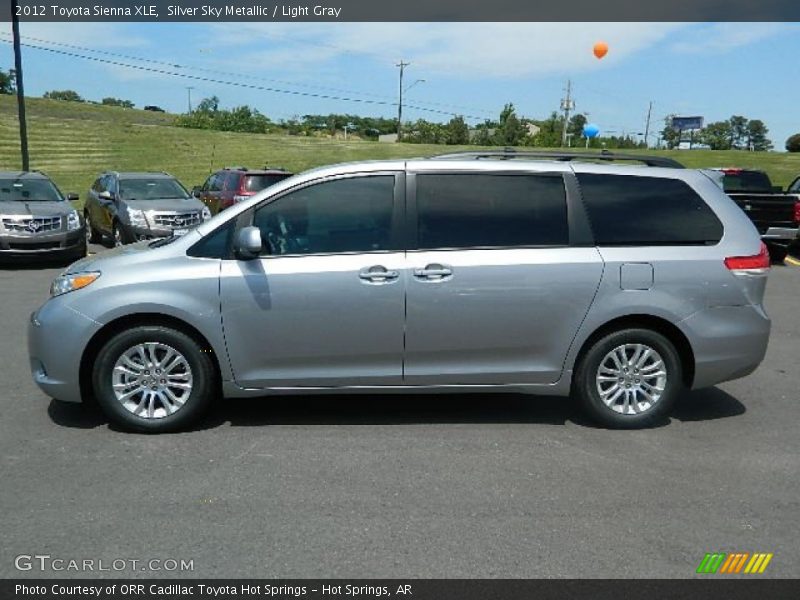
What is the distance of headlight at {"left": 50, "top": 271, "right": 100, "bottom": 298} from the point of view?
4422 mm

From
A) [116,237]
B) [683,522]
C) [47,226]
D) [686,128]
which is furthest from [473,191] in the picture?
[686,128]

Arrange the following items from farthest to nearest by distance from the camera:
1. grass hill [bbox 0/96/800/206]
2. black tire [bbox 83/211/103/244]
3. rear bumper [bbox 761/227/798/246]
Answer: grass hill [bbox 0/96/800/206]
black tire [bbox 83/211/103/244]
rear bumper [bbox 761/227/798/246]

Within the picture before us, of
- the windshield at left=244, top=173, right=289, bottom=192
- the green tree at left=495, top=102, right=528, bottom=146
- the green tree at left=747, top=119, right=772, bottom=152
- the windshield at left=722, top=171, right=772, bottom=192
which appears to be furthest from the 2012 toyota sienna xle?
the green tree at left=747, top=119, right=772, bottom=152

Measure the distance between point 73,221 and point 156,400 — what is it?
875 cm

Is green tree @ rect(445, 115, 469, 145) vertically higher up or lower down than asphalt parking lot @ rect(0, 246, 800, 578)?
higher up

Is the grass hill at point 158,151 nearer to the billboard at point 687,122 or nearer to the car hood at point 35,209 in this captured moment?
the car hood at point 35,209

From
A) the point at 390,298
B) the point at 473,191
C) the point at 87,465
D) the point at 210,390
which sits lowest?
the point at 87,465

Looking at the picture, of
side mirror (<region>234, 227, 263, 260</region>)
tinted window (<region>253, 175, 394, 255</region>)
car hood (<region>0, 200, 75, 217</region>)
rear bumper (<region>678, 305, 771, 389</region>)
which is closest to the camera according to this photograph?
side mirror (<region>234, 227, 263, 260</region>)

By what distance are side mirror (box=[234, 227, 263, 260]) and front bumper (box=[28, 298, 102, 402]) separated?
1.03m

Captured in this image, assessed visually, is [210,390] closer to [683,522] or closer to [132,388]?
[132,388]

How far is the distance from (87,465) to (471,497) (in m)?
2.23

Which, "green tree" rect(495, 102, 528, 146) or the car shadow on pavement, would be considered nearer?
the car shadow on pavement
